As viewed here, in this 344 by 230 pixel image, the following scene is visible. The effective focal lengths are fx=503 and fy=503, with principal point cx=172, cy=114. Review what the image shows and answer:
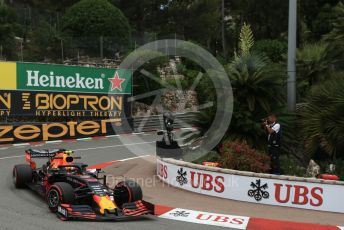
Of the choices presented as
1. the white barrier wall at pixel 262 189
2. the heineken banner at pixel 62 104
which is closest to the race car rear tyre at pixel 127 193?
the white barrier wall at pixel 262 189

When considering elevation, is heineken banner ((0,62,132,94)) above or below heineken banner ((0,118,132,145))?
above

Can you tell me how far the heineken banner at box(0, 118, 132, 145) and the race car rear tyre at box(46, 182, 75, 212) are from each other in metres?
14.3

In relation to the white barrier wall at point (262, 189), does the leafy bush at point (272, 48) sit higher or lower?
higher

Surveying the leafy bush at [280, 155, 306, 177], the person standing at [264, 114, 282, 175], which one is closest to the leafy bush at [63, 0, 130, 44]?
the leafy bush at [280, 155, 306, 177]

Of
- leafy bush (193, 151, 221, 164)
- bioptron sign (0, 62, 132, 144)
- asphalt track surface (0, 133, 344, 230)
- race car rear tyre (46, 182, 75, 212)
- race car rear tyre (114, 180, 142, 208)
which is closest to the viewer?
asphalt track surface (0, 133, 344, 230)

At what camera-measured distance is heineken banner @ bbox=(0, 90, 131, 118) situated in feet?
87.0

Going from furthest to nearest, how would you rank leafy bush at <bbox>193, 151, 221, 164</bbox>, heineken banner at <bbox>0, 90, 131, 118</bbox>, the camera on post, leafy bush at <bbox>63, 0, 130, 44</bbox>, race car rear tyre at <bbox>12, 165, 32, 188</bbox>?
leafy bush at <bbox>63, 0, 130, 44</bbox>, heineken banner at <bbox>0, 90, 131, 118</bbox>, the camera on post, leafy bush at <bbox>193, 151, 221, 164</bbox>, race car rear tyre at <bbox>12, 165, 32, 188</bbox>

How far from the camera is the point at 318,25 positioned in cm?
3284

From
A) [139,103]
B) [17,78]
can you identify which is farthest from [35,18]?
[17,78]

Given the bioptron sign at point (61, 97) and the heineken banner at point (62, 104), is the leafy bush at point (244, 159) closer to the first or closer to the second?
the bioptron sign at point (61, 97)

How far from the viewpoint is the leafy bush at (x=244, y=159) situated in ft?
41.8

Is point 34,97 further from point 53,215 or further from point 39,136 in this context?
point 53,215

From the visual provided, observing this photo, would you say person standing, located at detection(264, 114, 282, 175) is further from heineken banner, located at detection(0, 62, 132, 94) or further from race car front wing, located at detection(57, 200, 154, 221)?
heineken banner, located at detection(0, 62, 132, 94)

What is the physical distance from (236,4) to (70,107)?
2778 cm
